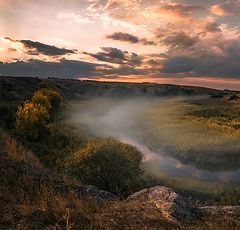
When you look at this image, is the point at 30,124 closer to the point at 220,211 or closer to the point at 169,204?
the point at 169,204

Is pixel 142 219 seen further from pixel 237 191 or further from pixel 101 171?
pixel 237 191

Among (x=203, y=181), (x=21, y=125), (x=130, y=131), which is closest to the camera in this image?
Result: (x=203, y=181)

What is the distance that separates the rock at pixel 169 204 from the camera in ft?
35.1

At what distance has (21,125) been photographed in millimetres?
43312

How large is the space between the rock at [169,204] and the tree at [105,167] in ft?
32.1

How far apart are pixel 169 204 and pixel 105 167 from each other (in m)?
13.0

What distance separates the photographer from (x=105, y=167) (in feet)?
78.6

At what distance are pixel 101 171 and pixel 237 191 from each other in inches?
452

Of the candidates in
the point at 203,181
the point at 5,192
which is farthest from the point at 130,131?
the point at 5,192

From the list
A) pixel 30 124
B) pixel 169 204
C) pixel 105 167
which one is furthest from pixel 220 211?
pixel 30 124

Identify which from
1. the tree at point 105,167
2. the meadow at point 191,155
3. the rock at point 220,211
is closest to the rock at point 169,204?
the rock at point 220,211

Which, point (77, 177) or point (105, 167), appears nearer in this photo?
point (77, 177)

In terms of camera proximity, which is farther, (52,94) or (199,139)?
(52,94)

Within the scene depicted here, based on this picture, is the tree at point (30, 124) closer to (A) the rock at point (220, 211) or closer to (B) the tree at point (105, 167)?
(B) the tree at point (105, 167)
